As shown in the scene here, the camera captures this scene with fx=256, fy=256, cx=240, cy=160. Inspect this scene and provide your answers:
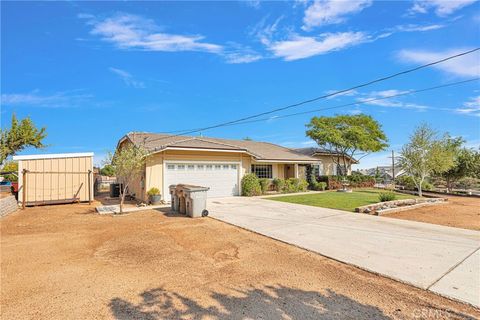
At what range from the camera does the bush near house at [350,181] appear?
23.6 meters

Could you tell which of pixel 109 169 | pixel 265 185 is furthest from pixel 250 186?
pixel 109 169

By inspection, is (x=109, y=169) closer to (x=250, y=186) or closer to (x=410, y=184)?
(x=250, y=186)

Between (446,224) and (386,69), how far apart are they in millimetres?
5955

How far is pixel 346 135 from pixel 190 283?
954 inches

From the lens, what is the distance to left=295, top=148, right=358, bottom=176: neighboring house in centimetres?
2606

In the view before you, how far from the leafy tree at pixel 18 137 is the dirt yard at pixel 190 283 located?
2559 centimetres

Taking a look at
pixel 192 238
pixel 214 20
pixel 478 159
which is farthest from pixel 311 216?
pixel 478 159

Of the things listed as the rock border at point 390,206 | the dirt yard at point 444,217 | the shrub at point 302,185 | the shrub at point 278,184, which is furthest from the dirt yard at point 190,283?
the shrub at point 302,185

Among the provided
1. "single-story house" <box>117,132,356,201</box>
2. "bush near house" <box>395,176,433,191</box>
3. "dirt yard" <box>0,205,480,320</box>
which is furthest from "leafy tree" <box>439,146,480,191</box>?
"dirt yard" <box>0,205,480,320</box>

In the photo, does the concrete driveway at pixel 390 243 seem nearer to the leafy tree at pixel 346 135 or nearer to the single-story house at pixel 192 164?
the single-story house at pixel 192 164

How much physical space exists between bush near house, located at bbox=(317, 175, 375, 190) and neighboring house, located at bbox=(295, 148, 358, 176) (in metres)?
1.88

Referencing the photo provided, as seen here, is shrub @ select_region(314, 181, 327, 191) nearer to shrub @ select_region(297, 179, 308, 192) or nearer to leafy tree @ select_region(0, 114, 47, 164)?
shrub @ select_region(297, 179, 308, 192)

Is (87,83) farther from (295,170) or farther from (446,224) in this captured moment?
(446,224)

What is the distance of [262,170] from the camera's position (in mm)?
20594
